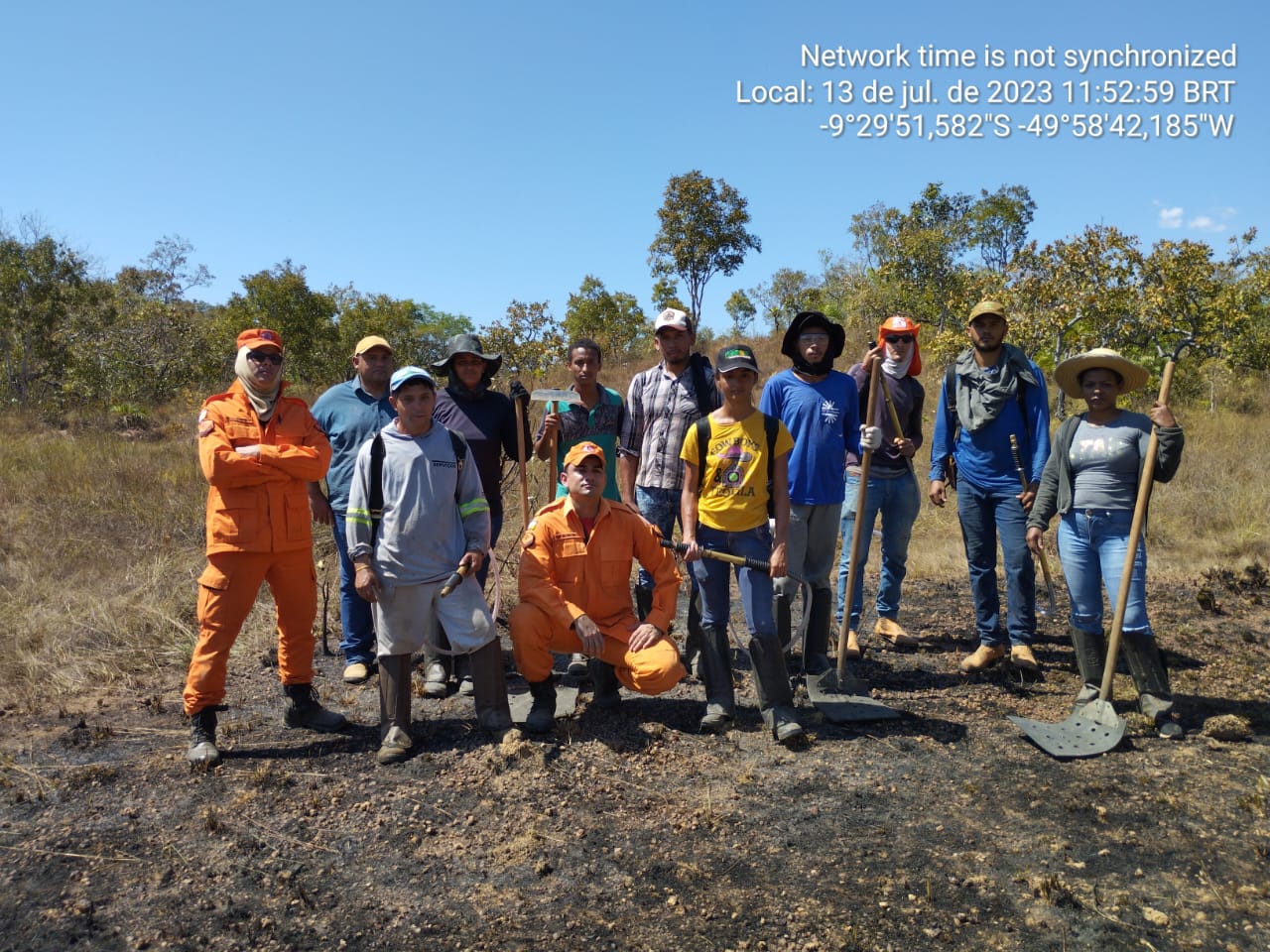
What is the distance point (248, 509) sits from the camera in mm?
3896

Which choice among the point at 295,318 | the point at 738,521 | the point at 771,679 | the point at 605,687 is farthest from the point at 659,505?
the point at 295,318

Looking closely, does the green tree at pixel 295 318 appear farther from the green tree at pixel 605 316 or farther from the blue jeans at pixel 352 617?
the blue jeans at pixel 352 617

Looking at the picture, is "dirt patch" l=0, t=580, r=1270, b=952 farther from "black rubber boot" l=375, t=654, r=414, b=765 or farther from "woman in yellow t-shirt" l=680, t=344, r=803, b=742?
"woman in yellow t-shirt" l=680, t=344, r=803, b=742

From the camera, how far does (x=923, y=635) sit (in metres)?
5.75

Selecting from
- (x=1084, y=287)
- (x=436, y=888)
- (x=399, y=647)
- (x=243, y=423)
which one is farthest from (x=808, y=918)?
(x=1084, y=287)

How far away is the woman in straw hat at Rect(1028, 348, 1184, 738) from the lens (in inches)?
159

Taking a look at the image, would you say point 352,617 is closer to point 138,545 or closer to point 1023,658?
point 138,545

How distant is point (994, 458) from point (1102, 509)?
0.79 metres

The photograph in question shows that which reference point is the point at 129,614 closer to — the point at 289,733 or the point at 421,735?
the point at 289,733

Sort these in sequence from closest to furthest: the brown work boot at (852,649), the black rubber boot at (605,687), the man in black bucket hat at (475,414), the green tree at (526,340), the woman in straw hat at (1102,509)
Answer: the woman in straw hat at (1102,509), the black rubber boot at (605,687), the man in black bucket hat at (475,414), the brown work boot at (852,649), the green tree at (526,340)

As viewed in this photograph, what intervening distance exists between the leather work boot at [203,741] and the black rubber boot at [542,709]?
153 cm

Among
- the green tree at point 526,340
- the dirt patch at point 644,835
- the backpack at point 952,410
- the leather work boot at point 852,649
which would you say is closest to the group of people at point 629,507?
the backpack at point 952,410

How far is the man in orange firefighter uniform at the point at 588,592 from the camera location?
404 cm

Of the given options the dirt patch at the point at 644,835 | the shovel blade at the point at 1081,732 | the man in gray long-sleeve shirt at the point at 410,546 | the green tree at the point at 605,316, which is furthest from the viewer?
the green tree at the point at 605,316
